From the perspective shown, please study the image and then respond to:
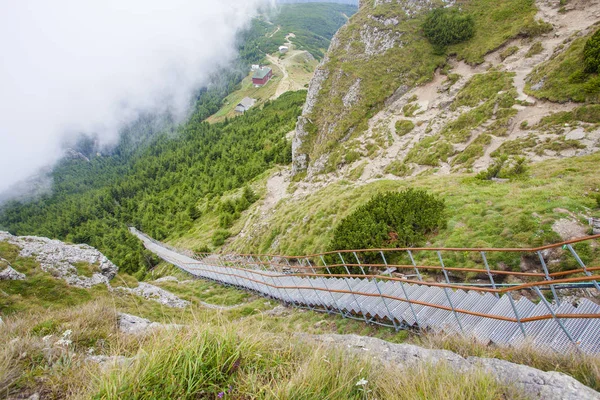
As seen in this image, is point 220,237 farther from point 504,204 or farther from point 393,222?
point 504,204

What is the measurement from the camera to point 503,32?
99.2ft

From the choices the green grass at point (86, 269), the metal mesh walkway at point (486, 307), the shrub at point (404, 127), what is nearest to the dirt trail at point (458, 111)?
the shrub at point (404, 127)

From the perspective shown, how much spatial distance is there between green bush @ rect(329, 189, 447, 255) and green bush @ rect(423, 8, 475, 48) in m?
28.5

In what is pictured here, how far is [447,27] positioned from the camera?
3356 centimetres

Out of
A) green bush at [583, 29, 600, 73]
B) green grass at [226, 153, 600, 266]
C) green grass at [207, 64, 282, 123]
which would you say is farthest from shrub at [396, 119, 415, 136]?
green grass at [207, 64, 282, 123]

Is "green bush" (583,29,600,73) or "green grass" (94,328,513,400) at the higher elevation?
"green grass" (94,328,513,400)

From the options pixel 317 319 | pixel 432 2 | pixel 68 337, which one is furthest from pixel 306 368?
pixel 432 2

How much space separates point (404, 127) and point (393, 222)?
19.6m

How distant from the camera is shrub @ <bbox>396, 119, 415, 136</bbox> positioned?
97.9 ft

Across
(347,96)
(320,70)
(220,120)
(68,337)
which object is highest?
(68,337)

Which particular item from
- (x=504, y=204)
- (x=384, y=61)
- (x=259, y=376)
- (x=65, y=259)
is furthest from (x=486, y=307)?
(x=384, y=61)

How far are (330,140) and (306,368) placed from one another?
113 ft

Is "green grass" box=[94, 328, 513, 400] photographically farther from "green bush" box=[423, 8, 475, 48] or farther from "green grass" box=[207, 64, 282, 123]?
"green grass" box=[207, 64, 282, 123]

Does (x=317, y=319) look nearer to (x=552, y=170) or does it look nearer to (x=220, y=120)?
(x=552, y=170)
